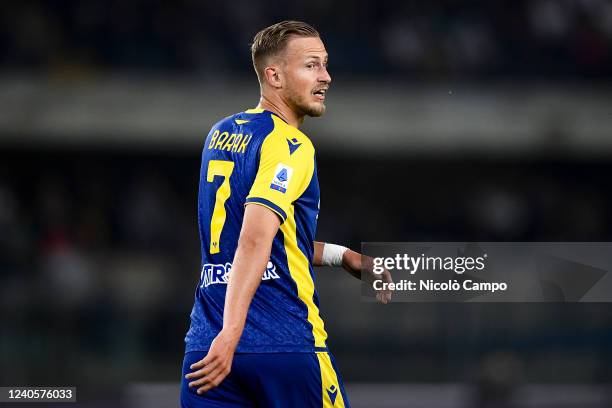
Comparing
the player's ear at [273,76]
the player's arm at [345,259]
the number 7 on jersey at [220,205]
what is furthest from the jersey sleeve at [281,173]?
the player's arm at [345,259]

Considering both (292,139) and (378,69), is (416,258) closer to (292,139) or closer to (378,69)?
(292,139)

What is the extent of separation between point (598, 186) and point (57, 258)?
24.0 ft

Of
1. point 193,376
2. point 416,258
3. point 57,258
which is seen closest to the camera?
point 193,376

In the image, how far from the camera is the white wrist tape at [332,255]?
354cm

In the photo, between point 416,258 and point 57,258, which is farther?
point 57,258

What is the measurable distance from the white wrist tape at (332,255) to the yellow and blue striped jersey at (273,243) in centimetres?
44

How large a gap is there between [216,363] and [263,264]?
0.30 meters

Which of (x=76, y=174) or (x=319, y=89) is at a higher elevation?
(x=76, y=174)

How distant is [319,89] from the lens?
3.20 meters

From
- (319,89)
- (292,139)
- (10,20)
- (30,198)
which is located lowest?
(292,139)

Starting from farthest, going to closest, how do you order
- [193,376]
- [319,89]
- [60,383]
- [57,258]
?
1. [57,258]
2. [60,383]
3. [319,89]
4. [193,376]

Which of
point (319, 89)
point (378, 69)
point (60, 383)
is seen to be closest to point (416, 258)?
point (319, 89)

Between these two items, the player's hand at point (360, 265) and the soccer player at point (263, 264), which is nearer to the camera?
the soccer player at point (263, 264)

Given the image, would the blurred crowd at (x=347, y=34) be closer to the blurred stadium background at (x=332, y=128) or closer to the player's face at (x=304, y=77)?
the blurred stadium background at (x=332, y=128)
